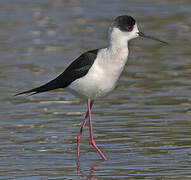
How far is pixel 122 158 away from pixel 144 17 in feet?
35.7

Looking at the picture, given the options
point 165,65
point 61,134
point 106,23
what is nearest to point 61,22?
point 106,23

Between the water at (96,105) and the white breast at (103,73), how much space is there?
75 centimetres

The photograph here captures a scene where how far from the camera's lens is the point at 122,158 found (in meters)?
8.43

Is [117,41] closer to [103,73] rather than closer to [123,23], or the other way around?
[123,23]

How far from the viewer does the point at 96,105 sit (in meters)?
11.2

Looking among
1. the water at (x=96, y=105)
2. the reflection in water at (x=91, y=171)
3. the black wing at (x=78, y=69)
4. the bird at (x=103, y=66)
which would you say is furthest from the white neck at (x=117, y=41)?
the reflection in water at (x=91, y=171)

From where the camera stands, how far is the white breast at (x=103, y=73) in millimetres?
8680

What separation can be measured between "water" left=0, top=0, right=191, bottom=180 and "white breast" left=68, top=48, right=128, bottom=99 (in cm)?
75

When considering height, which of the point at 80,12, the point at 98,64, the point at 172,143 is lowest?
the point at 80,12

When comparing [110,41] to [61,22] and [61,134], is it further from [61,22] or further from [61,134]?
[61,22]

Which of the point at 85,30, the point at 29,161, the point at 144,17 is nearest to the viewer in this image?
the point at 29,161

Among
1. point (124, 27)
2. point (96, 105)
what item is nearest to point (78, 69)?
point (124, 27)

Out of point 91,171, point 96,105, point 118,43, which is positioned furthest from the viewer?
point 96,105

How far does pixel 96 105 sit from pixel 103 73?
2.54m
